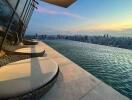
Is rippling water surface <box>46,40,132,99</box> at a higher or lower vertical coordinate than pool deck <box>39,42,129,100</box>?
lower

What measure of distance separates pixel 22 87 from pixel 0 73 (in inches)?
30.3

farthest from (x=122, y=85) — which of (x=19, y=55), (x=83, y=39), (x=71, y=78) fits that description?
(x=83, y=39)

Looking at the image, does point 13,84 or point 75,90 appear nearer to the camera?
point 13,84

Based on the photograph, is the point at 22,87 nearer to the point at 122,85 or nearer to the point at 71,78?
the point at 71,78

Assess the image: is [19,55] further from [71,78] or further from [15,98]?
[15,98]

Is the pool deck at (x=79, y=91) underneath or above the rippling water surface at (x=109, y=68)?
above

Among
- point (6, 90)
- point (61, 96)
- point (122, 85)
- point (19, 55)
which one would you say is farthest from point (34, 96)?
point (122, 85)

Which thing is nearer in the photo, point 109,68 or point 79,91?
point 79,91

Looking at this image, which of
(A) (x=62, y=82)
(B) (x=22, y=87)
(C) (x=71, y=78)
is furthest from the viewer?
(C) (x=71, y=78)

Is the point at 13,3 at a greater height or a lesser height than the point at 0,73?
greater

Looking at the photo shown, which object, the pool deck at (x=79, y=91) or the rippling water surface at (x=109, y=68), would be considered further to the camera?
the rippling water surface at (x=109, y=68)

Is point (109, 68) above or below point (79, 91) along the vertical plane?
below

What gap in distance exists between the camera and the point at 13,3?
848 cm

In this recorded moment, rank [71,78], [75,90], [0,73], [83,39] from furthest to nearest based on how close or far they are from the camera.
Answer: [83,39] → [71,78] → [75,90] → [0,73]
